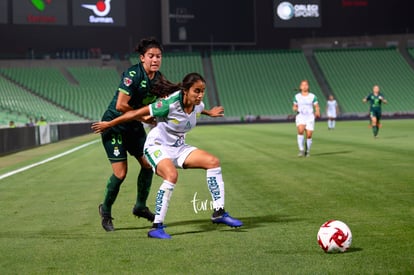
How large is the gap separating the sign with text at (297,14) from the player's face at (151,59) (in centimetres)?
6023

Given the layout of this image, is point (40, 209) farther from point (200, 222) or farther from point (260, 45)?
point (260, 45)

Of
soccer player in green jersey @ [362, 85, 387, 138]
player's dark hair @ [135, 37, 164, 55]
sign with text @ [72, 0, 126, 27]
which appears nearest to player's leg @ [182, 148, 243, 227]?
player's dark hair @ [135, 37, 164, 55]

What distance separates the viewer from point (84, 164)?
66.3 ft

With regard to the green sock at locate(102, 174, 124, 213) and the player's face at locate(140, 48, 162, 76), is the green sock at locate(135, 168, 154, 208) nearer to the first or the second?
the green sock at locate(102, 174, 124, 213)

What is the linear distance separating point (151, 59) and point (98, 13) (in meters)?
57.1

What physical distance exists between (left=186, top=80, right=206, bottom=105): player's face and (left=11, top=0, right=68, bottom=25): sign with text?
56959 mm

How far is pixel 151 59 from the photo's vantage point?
8.11 meters

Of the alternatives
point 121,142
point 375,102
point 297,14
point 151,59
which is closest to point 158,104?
point 151,59

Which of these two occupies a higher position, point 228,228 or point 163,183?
point 163,183

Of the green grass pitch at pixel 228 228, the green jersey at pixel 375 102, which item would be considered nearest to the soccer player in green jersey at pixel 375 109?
the green jersey at pixel 375 102

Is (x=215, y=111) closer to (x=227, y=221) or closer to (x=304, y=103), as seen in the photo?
(x=227, y=221)

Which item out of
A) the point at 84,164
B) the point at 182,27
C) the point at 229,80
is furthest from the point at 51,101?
the point at 84,164

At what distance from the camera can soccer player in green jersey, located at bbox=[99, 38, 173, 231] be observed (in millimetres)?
8086

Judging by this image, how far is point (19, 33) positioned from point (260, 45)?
77.0ft
